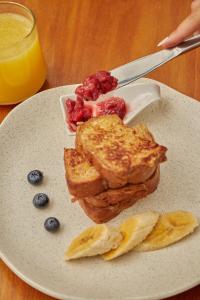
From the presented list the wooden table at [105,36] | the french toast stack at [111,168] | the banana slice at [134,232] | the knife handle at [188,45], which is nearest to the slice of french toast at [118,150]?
the french toast stack at [111,168]

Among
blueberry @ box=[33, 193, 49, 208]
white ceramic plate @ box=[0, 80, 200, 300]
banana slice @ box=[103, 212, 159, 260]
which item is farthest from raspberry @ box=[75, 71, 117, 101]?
banana slice @ box=[103, 212, 159, 260]

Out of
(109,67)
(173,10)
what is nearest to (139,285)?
(109,67)

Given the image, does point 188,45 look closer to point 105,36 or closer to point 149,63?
point 149,63

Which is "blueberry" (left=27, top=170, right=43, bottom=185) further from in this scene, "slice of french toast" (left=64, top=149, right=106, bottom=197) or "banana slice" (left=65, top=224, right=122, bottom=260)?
"banana slice" (left=65, top=224, right=122, bottom=260)

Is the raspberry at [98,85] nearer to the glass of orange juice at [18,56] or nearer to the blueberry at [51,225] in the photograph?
the glass of orange juice at [18,56]

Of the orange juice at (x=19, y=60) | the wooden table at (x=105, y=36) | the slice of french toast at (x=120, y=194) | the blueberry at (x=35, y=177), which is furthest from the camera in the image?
the wooden table at (x=105, y=36)

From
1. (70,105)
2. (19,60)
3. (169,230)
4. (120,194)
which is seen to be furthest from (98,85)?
(169,230)

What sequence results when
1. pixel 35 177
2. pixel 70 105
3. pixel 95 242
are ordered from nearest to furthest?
pixel 95 242, pixel 35 177, pixel 70 105
